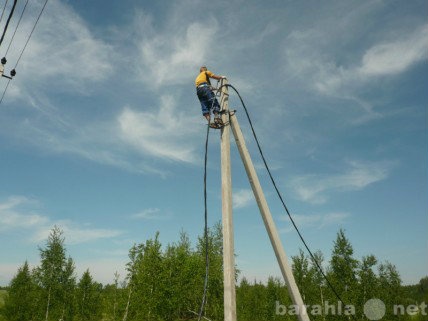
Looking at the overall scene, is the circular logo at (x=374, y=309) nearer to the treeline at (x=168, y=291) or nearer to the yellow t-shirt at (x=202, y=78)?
the treeline at (x=168, y=291)

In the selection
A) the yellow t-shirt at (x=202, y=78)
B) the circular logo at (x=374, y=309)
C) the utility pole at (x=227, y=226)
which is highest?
the yellow t-shirt at (x=202, y=78)

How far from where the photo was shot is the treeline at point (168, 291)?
1060 inches

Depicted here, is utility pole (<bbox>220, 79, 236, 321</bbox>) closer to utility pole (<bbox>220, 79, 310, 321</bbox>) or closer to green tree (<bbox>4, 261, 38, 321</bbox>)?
utility pole (<bbox>220, 79, 310, 321</bbox>)

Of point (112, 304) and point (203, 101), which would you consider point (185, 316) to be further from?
point (203, 101)

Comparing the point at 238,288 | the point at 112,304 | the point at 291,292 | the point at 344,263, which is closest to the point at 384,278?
the point at 344,263

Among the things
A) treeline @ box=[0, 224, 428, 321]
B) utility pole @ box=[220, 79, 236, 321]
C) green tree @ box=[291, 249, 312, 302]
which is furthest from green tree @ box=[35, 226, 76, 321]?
utility pole @ box=[220, 79, 236, 321]

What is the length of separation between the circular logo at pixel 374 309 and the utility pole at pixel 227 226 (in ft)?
84.7

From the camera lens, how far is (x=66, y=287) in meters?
31.6

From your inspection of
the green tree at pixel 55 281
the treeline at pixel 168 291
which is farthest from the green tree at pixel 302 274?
the green tree at pixel 55 281

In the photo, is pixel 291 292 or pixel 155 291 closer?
pixel 291 292

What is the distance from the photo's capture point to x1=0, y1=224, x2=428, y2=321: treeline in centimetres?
2692

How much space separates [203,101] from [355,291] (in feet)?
82.2

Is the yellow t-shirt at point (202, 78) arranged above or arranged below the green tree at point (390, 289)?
above

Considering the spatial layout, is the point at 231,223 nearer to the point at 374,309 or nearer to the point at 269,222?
the point at 269,222
